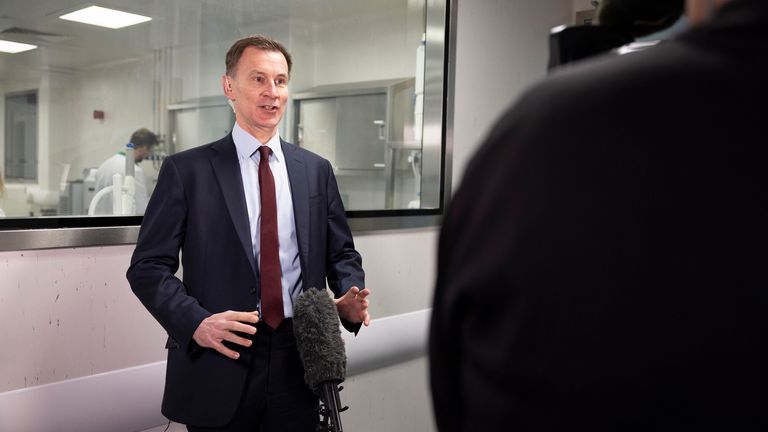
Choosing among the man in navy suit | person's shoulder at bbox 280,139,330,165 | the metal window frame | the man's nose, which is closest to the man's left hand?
the man in navy suit

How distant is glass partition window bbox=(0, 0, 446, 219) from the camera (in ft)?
8.34

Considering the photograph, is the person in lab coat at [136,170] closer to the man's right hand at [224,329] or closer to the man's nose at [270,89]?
the man's nose at [270,89]

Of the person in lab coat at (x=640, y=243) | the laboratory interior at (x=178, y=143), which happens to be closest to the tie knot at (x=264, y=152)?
the laboratory interior at (x=178, y=143)

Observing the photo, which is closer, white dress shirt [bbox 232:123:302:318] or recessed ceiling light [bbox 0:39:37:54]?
white dress shirt [bbox 232:123:302:318]

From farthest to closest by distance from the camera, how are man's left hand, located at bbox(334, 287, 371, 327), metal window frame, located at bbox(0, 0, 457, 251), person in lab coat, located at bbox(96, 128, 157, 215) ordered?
metal window frame, located at bbox(0, 0, 457, 251) < person in lab coat, located at bbox(96, 128, 157, 215) < man's left hand, located at bbox(334, 287, 371, 327)

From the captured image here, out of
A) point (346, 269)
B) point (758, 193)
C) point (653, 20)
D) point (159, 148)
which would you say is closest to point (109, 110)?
point (159, 148)

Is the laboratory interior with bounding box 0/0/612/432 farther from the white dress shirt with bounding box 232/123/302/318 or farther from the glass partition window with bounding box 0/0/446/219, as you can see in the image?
the white dress shirt with bounding box 232/123/302/318

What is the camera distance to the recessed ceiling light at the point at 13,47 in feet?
8.01

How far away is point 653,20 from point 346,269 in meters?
1.58

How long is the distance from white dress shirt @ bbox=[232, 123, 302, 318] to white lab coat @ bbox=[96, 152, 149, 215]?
69 centimetres

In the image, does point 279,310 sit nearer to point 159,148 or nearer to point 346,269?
point 346,269

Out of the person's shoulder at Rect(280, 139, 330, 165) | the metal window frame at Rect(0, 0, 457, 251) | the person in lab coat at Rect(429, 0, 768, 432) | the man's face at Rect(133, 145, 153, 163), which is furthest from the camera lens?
the metal window frame at Rect(0, 0, 457, 251)

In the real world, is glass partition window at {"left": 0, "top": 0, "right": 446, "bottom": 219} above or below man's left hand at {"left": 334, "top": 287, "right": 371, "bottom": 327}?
above

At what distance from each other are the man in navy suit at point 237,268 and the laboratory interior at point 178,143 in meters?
0.54
